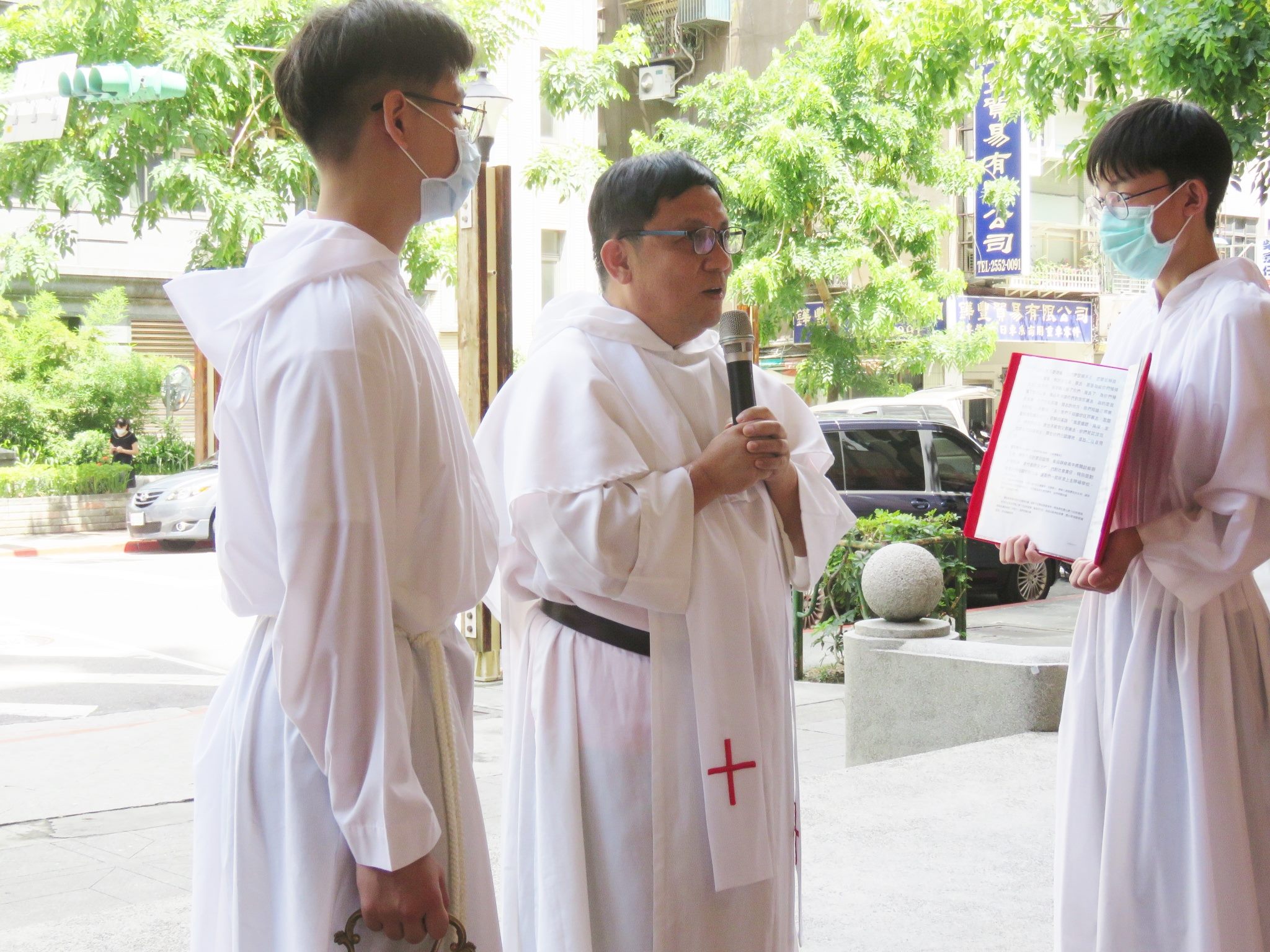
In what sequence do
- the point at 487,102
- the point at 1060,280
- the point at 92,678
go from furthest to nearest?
1. the point at 1060,280
2. the point at 92,678
3. the point at 487,102

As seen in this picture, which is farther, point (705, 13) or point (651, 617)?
point (705, 13)

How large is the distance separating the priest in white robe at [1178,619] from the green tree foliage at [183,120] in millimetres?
12431

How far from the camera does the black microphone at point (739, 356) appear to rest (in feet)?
8.39

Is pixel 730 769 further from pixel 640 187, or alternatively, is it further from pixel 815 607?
pixel 815 607

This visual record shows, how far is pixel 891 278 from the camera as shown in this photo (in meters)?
18.1

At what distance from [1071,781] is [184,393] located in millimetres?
22543

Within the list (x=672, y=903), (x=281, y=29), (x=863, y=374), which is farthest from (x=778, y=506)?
(x=863, y=374)

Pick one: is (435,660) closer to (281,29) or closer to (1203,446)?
(1203,446)

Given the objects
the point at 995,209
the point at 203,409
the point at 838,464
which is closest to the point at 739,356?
the point at 838,464

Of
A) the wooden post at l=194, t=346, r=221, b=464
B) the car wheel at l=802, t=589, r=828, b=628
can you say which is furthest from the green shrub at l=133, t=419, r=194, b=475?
the car wheel at l=802, t=589, r=828, b=628

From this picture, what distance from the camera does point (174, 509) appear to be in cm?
1731

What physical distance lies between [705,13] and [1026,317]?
29.3 feet

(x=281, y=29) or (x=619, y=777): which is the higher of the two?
(x=281, y=29)

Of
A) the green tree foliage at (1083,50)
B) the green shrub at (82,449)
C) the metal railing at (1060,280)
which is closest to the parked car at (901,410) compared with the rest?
the green tree foliage at (1083,50)
